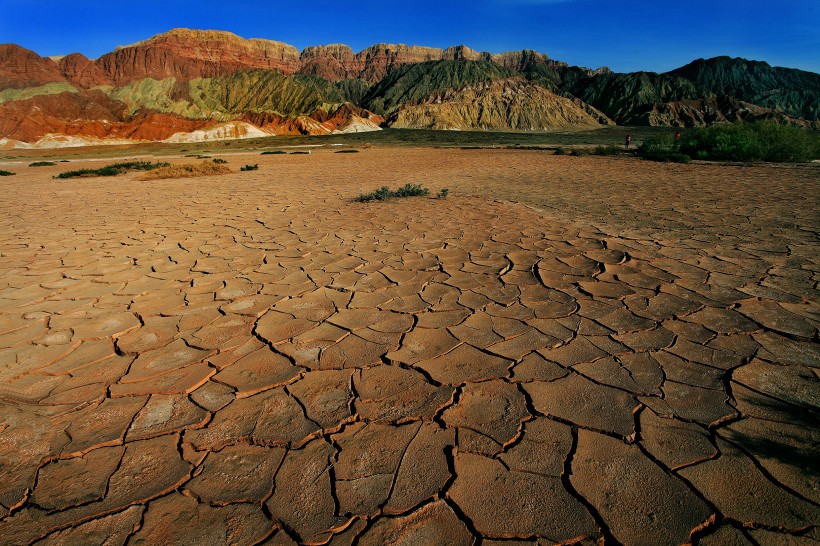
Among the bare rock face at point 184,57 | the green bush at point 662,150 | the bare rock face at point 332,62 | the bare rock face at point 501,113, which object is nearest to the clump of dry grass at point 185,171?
the green bush at point 662,150

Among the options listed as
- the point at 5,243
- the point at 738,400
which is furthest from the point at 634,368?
the point at 5,243

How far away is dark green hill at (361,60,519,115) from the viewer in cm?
9512

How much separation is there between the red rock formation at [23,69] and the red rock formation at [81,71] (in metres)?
1.42

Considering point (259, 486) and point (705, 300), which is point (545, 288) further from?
point (259, 486)

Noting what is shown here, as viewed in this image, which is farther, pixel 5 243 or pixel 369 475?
pixel 5 243

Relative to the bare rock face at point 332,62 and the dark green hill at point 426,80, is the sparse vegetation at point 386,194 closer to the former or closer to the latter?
the dark green hill at point 426,80

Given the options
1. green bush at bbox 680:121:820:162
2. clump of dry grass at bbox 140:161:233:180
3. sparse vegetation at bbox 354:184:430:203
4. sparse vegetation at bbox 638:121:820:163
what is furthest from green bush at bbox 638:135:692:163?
clump of dry grass at bbox 140:161:233:180

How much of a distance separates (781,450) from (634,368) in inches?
25.3

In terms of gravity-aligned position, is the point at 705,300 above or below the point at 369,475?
above

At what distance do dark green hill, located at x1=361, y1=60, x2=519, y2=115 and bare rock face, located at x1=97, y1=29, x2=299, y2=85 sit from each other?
98.3 ft

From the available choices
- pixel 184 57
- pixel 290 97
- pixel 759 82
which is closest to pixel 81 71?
pixel 184 57

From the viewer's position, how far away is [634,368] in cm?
212

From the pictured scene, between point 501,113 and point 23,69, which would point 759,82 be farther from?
point 23,69

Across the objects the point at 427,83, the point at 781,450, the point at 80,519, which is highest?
the point at 427,83
